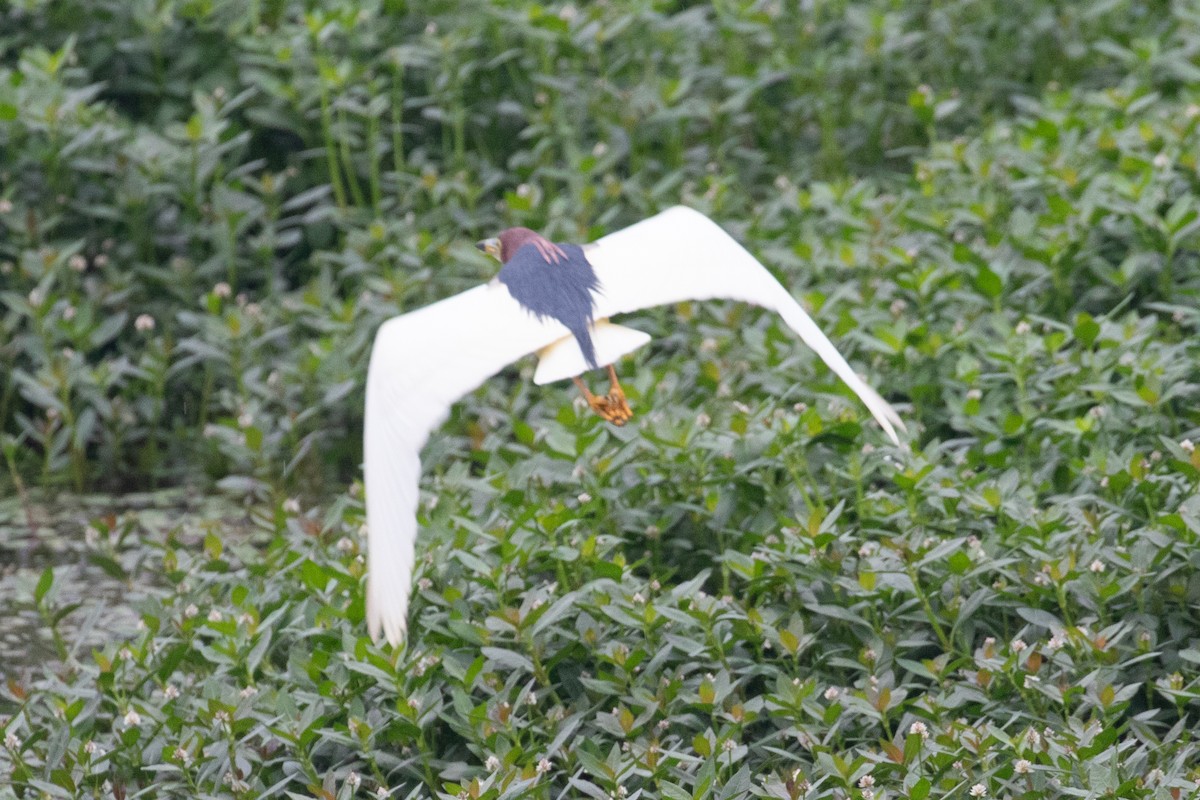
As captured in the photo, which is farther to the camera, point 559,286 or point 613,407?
point 613,407

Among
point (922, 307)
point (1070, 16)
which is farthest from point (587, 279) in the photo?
point (1070, 16)

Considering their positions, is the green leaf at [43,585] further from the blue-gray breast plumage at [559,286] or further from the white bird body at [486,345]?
the blue-gray breast plumage at [559,286]

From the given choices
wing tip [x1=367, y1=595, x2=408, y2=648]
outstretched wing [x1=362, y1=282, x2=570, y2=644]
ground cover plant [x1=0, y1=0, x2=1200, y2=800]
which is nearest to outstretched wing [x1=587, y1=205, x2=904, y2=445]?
outstretched wing [x1=362, y1=282, x2=570, y2=644]

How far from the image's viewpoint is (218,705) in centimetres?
345

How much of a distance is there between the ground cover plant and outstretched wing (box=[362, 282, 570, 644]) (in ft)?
1.52

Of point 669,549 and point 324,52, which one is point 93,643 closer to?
Answer: point 669,549

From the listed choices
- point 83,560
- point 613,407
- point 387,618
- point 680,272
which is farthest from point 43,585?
point 680,272

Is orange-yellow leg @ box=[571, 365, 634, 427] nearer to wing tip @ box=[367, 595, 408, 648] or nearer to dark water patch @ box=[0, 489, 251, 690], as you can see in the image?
wing tip @ box=[367, 595, 408, 648]

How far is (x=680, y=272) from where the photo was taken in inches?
143

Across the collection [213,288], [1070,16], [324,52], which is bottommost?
[1070,16]

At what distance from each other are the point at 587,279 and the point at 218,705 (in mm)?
1114

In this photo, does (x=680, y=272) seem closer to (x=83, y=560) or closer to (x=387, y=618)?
(x=387, y=618)

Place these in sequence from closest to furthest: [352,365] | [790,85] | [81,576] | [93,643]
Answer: [93,643] < [81,576] < [352,365] < [790,85]

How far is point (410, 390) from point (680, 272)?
679mm
